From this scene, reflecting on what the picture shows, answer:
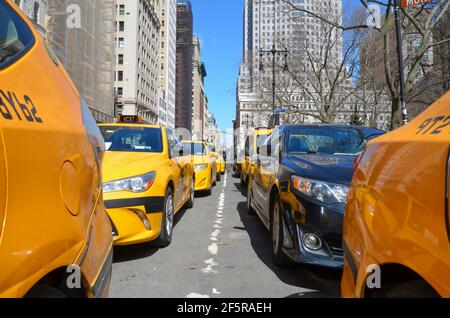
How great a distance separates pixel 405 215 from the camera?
1.58 meters

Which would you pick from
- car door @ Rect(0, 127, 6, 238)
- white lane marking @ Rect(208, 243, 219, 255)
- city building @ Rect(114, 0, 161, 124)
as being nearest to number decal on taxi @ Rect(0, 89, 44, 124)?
car door @ Rect(0, 127, 6, 238)

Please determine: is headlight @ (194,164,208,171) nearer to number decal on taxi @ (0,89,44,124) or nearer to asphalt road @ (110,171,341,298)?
asphalt road @ (110,171,341,298)

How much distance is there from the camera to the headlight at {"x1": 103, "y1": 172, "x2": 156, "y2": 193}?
4.05m

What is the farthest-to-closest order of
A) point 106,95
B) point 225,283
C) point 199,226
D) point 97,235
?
point 106,95
point 199,226
point 225,283
point 97,235

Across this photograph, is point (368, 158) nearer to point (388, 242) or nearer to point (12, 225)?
point (388, 242)

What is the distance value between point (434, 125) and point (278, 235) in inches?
103

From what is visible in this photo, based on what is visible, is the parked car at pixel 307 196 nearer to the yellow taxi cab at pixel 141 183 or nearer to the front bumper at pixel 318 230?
the front bumper at pixel 318 230

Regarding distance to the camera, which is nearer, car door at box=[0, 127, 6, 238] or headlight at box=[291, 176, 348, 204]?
car door at box=[0, 127, 6, 238]

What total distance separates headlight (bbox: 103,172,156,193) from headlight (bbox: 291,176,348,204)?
5.72 feet

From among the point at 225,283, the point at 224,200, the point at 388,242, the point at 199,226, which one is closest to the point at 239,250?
the point at 225,283
